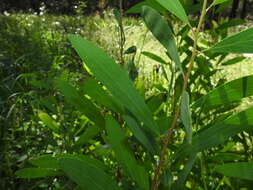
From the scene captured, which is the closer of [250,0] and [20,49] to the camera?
[20,49]

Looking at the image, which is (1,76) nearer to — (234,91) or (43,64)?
(43,64)

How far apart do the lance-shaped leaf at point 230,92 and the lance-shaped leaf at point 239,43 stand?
0.16 ft

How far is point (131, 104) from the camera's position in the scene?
1.96 feet

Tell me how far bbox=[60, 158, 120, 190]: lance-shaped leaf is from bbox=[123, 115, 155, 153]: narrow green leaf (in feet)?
0.27

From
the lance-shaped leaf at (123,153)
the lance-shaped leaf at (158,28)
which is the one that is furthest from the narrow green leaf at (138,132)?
the lance-shaped leaf at (158,28)

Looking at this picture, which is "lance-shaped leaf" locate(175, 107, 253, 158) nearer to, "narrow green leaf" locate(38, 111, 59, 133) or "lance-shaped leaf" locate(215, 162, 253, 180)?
"lance-shaped leaf" locate(215, 162, 253, 180)

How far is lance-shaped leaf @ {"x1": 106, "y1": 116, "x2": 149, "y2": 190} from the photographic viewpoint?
2.01ft

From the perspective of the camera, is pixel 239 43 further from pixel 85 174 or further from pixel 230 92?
pixel 85 174

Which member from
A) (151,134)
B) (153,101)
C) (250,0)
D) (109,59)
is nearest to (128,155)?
(151,134)

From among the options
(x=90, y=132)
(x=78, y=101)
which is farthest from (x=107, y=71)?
(x=90, y=132)

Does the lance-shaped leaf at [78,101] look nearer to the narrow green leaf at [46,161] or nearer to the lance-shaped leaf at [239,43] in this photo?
the narrow green leaf at [46,161]

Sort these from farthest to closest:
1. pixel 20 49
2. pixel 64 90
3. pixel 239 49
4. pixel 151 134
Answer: pixel 20 49
pixel 64 90
pixel 151 134
pixel 239 49

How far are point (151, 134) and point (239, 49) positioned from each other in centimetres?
22

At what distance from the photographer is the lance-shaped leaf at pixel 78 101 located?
30.9 inches
